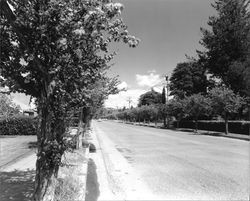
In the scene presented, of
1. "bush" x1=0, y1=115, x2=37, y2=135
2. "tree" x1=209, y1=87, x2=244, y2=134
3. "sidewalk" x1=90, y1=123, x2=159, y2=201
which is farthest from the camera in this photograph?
"tree" x1=209, y1=87, x2=244, y2=134

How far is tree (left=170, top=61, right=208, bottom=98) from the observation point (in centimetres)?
6275

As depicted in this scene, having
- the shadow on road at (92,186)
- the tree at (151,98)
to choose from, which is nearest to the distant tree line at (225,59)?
the shadow on road at (92,186)

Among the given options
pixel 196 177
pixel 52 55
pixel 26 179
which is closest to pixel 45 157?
pixel 52 55

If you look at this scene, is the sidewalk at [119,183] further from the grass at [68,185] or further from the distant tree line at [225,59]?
the distant tree line at [225,59]

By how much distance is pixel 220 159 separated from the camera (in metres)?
12.5

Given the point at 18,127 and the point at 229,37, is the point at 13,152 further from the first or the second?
the point at 229,37

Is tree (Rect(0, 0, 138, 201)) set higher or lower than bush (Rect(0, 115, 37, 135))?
higher

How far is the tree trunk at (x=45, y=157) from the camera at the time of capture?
14.1 feet

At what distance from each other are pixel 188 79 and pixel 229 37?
16.5 meters

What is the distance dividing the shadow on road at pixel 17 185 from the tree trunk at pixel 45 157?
3.99ft

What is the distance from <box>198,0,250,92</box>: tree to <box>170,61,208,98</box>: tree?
31.6ft

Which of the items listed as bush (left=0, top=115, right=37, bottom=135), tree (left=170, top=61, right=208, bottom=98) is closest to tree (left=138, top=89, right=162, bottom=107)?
tree (left=170, top=61, right=208, bottom=98)

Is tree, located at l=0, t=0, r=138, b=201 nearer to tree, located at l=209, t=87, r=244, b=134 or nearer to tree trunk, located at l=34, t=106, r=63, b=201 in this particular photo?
tree trunk, located at l=34, t=106, r=63, b=201

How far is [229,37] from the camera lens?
49.6m
